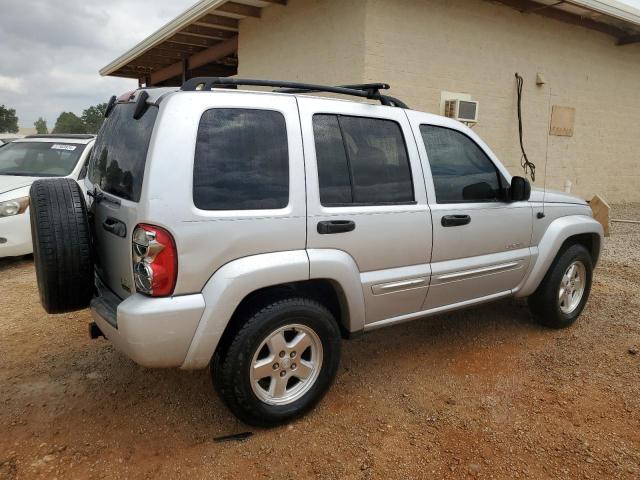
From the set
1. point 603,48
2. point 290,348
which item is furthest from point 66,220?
point 603,48

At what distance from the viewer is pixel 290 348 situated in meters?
2.67

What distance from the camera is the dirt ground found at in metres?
2.43

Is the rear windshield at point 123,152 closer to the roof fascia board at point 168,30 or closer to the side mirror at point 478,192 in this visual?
the side mirror at point 478,192

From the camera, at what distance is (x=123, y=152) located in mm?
2664

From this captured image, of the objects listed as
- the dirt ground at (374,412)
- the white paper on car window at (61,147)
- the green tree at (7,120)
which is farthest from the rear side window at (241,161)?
the green tree at (7,120)

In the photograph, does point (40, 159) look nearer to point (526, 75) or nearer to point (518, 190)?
point (518, 190)

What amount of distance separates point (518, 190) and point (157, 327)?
2676mm

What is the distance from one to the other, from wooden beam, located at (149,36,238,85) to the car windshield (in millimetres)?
5478

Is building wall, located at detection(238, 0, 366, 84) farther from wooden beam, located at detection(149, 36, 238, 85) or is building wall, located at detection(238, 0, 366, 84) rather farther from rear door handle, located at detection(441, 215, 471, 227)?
rear door handle, located at detection(441, 215, 471, 227)

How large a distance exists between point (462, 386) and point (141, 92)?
2748mm

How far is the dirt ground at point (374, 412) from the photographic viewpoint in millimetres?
2426

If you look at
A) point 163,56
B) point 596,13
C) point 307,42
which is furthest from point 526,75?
point 163,56

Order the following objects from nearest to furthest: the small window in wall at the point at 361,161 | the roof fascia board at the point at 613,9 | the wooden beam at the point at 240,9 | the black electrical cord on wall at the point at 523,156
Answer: the small window in wall at the point at 361,161, the roof fascia board at the point at 613,9, the wooden beam at the point at 240,9, the black electrical cord on wall at the point at 523,156

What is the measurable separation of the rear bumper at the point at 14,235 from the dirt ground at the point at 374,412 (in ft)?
6.47
